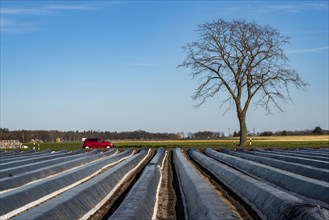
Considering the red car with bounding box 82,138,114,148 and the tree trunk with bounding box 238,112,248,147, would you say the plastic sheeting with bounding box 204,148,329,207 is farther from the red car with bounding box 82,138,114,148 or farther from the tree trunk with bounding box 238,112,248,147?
the red car with bounding box 82,138,114,148

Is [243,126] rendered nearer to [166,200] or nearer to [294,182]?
[294,182]

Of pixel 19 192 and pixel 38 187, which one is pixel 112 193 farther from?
pixel 19 192

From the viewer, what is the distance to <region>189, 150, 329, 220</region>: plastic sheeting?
608 centimetres

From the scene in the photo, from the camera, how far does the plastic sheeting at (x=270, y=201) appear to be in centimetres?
608

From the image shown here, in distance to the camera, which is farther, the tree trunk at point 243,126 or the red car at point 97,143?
the red car at point 97,143

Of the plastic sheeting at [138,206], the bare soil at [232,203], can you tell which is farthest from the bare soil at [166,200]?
the bare soil at [232,203]

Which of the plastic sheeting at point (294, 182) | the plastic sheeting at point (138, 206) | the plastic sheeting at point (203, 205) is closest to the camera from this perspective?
the plastic sheeting at point (203, 205)

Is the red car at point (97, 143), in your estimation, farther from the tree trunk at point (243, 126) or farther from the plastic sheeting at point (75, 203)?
the plastic sheeting at point (75, 203)

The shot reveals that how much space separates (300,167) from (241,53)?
2214 cm

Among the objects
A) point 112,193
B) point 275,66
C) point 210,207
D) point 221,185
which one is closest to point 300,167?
point 221,185

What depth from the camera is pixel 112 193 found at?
11344 mm

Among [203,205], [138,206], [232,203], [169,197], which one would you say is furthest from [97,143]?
[203,205]

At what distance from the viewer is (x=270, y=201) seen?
318 inches

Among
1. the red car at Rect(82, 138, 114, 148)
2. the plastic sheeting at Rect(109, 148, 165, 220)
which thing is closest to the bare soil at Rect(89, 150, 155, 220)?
the plastic sheeting at Rect(109, 148, 165, 220)
